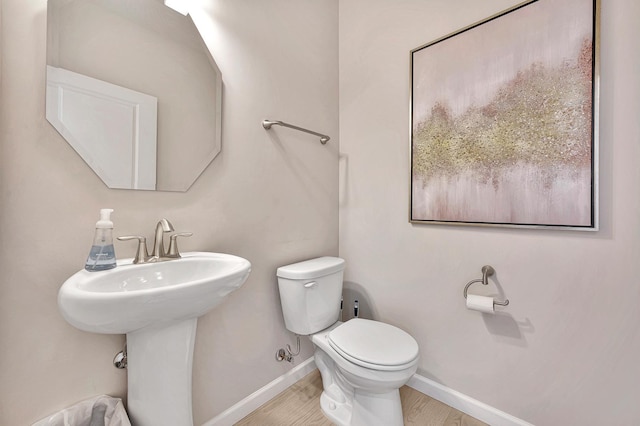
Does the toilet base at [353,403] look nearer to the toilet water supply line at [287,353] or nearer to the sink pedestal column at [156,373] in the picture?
the toilet water supply line at [287,353]

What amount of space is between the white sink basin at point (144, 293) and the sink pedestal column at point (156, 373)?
159 millimetres

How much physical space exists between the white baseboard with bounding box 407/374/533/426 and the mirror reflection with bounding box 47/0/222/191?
1624 millimetres

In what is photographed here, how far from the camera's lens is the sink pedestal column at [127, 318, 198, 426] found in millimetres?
Answer: 857

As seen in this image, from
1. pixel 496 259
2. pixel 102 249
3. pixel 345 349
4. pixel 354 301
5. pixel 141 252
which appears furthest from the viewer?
pixel 354 301

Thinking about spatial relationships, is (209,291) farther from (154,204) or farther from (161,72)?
(161,72)

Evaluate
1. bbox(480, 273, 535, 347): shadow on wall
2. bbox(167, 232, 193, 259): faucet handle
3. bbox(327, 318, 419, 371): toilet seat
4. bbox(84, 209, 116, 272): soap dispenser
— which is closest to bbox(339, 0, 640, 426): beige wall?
bbox(480, 273, 535, 347): shadow on wall

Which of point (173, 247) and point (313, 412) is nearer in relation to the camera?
point (173, 247)

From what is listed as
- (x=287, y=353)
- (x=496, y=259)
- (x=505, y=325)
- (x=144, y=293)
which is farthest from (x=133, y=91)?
(x=505, y=325)

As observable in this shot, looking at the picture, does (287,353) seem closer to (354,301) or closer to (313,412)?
(313,412)

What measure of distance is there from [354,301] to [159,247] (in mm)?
1280

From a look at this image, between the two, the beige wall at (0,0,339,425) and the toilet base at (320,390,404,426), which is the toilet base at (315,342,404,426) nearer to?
the toilet base at (320,390,404,426)

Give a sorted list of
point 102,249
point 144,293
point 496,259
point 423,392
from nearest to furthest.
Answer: point 144,293, point 102,249, point 496,259, point 423,392

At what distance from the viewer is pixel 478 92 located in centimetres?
131

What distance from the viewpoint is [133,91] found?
3.23 ft
